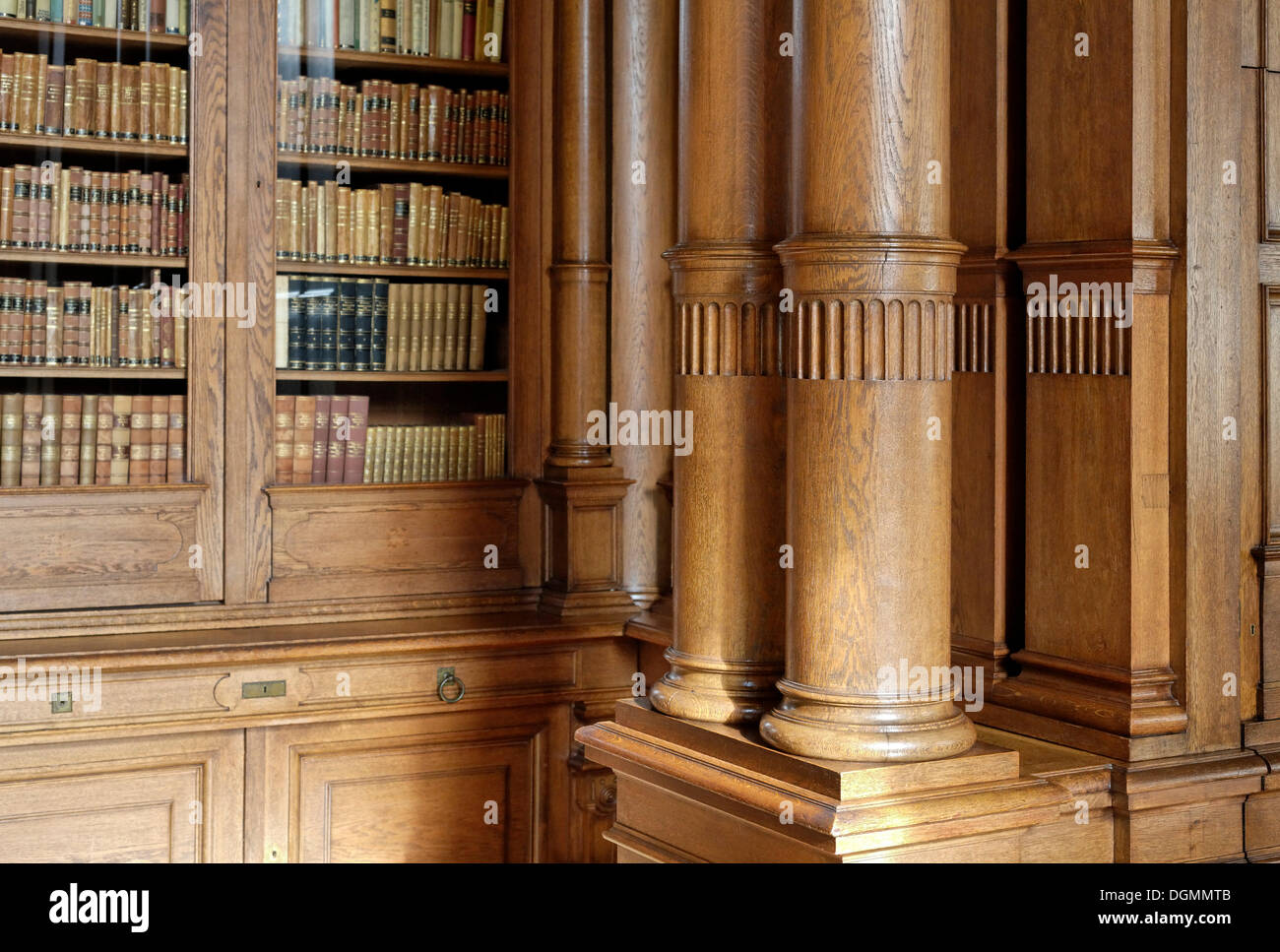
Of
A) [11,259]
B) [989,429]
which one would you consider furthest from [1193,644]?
[11,259]

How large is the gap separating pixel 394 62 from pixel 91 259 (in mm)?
960

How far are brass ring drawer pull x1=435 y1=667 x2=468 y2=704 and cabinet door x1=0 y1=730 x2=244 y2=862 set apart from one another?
503 millimetres

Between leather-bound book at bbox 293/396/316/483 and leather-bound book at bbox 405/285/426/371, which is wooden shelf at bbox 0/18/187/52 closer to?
leather-bound book at bbox 405/285/426/371

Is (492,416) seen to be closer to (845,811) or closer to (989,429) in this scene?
(989,429)

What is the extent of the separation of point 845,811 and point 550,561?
2.07 meters

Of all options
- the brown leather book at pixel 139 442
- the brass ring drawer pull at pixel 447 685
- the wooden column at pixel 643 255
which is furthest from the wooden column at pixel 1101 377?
the brown leather book at pixel 139 442

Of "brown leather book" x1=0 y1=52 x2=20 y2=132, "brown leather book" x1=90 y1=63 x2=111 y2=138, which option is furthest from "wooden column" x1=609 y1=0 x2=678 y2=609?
"brown leather book" x1=0 y1=52 x2=20 y2=132

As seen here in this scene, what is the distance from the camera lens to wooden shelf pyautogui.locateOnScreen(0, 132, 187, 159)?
3.54 m

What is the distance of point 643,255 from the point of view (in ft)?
13.1

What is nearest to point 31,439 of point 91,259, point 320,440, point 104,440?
point 104,440

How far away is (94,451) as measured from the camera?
362 cm

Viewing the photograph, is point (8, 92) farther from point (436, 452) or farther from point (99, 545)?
point (436, 452)

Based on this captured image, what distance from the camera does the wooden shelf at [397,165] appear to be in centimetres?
383

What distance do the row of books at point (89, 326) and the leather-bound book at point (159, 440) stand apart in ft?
0.35
